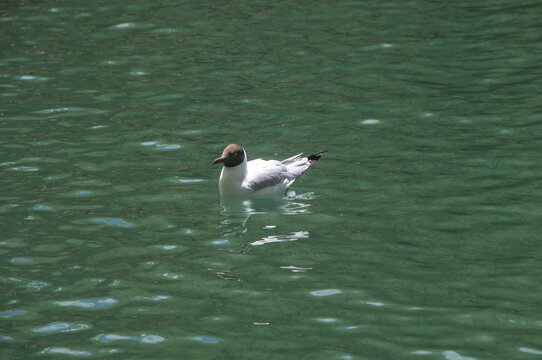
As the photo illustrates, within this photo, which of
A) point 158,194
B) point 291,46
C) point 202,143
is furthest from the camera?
point 291,46

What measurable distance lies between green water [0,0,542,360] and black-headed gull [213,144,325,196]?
21 centimetres

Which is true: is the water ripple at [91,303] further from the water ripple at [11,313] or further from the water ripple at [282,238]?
the water ripple at [282,238]

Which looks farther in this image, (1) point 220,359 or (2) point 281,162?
(2) point 281,162

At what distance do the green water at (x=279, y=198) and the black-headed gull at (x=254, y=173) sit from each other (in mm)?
206

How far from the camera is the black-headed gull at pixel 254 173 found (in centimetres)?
1123

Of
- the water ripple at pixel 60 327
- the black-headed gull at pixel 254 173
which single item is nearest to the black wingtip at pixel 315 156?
the black-headed gull at pixel 254 173

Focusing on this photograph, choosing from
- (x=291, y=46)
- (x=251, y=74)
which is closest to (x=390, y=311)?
(x=251, y=74)

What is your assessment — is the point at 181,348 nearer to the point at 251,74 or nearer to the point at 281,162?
the point at 281,162

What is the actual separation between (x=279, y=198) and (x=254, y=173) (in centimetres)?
49

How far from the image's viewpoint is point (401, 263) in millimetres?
9070

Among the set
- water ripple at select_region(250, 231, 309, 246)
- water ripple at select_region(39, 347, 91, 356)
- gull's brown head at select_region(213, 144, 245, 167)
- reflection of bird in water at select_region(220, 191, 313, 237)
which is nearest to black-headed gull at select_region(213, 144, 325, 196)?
gull's brown head at select_region(213, 144, 245, 167)

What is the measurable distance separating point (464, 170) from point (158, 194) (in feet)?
14.0

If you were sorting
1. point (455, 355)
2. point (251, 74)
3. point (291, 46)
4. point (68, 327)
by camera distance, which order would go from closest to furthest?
point (455, 355) < point (68, 327) < point (251, 74) < point (291, 46)

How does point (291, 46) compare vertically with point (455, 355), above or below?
above
